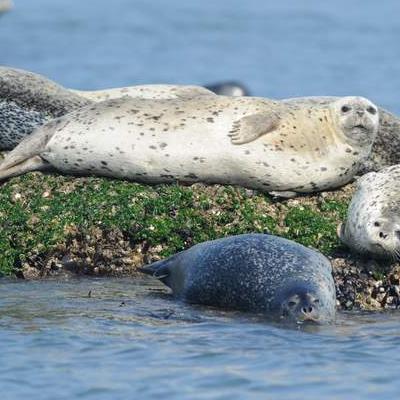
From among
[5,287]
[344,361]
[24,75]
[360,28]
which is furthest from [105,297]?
[360,28]

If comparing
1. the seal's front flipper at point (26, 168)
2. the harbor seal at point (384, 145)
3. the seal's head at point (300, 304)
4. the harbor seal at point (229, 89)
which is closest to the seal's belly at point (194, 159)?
the seal's front flipper at point (26, 168)

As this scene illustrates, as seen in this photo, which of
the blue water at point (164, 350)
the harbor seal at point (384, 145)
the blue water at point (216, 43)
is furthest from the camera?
the blue water at point (216, 43)

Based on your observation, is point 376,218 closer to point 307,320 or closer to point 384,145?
point 307,320

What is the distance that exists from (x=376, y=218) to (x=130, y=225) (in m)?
1.71

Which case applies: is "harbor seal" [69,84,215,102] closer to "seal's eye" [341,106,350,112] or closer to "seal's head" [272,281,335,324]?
"seal's eye" [341,106,350,112]

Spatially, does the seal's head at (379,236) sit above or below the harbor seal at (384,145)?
below

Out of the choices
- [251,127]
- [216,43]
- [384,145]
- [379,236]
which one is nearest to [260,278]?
[379,236]

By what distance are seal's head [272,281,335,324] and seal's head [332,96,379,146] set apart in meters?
2.61

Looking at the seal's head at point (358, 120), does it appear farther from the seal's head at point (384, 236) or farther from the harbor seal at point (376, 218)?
the seal's head at point (384, 236)

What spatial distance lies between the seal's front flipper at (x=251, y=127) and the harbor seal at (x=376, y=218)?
0.97m

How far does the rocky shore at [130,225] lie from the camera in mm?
9508

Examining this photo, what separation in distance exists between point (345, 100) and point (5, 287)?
9.91ft

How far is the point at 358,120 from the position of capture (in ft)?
34.2

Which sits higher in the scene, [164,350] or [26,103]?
[26,103]
